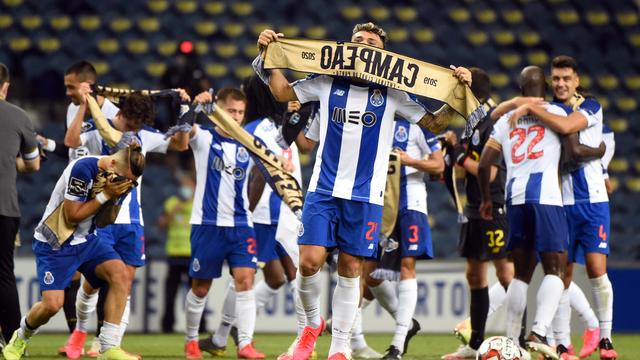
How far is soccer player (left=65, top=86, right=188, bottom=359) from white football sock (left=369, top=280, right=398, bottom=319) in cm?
196

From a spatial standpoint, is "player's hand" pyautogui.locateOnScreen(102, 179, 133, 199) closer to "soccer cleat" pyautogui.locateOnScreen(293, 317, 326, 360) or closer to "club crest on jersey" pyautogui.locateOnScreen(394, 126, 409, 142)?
"soccer cleat" pyautogui.locateOnScreen(293, 317, 326, 360)

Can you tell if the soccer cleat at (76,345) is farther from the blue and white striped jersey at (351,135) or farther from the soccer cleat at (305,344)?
the blue and white striped jersey at (351,135)

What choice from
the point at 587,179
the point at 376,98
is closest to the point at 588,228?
the point at 587,179

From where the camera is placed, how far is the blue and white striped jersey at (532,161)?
795cm

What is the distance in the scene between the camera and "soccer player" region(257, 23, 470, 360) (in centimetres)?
677

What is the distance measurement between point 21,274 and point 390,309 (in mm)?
4774

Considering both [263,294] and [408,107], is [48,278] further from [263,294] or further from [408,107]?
[263,294]


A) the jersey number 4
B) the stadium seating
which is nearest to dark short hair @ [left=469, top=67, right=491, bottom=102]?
the jersey number 4

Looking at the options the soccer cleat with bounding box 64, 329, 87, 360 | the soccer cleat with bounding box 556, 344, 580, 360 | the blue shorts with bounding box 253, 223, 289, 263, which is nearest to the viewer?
the soccer cleat with bounding box 556, 344, 580, 360

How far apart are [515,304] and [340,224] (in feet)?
6.61

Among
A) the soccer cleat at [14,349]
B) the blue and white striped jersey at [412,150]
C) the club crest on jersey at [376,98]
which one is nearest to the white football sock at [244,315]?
the blue and white striped jersey at [412,150]

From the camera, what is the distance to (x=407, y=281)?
8539 mm

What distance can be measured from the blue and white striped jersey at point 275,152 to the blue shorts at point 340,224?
1991 mm

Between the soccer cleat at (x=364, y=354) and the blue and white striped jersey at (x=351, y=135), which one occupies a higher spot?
the blue and white striped jersey at (x=351, y=135)
